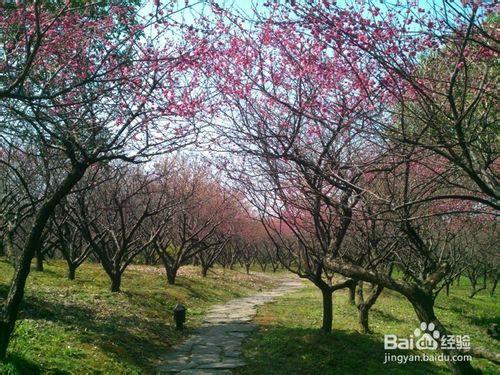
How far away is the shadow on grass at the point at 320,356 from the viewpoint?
8164 mm

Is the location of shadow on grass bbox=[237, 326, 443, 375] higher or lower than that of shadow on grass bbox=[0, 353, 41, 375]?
lower

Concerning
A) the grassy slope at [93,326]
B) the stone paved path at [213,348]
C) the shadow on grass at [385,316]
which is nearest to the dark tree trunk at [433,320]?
the stone paved path at [213,348]

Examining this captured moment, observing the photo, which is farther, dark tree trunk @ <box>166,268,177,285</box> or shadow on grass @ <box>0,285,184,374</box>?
dark tree trunk @ <box>166,268,177,285</box>

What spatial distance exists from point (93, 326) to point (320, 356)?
175 inches

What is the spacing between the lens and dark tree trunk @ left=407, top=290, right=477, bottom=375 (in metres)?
6.30

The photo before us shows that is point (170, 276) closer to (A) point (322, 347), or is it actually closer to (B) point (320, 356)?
(A) point (322, 347)

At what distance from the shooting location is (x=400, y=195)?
8539 mm

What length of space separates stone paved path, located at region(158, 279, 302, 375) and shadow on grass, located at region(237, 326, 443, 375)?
33 cm

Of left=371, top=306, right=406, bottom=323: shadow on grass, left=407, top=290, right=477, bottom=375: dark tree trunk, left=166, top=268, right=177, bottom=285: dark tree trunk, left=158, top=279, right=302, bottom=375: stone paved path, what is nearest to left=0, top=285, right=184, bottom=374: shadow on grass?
left=158, top=279, right=302, bottom=375: stone paved path

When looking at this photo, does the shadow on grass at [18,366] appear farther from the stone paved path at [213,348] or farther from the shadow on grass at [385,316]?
the shadow on grass at [385,316]

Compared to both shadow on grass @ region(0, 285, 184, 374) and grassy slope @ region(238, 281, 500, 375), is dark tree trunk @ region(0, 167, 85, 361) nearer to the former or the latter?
shadow on grass @ region(0, 285, 184, 374)

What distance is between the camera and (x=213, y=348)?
970 centimetres

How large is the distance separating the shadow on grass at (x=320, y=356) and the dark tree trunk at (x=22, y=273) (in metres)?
3.66

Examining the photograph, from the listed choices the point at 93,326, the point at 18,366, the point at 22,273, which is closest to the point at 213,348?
the point at 93,326
